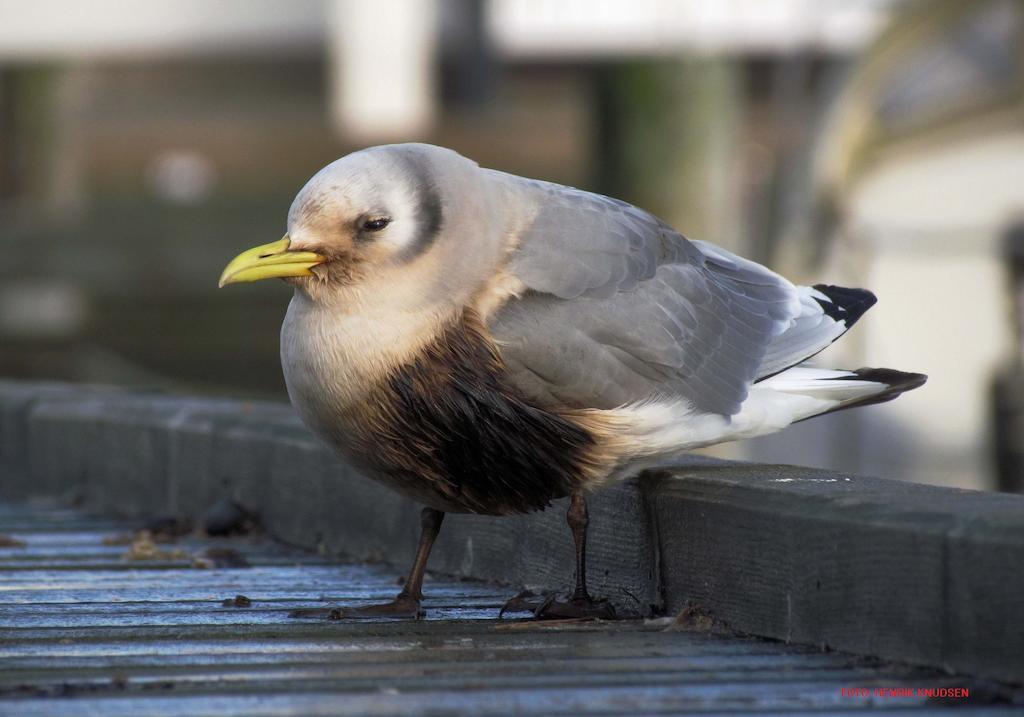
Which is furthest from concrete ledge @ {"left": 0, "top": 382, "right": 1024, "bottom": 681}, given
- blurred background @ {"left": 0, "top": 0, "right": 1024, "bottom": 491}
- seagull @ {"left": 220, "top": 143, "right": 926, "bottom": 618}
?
blurred background @ {"left": 0, "top": 0, "right": 1024, "bottom": 491}

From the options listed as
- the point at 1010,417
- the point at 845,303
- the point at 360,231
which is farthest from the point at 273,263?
the point at 1010,417

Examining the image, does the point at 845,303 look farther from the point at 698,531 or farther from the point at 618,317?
the point at 698,531

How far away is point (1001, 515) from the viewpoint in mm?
3584

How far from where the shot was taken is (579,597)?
436 centimetres

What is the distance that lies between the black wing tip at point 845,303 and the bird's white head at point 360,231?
1.33 m

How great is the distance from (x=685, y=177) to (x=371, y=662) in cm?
729

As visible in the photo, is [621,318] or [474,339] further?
[621,318]

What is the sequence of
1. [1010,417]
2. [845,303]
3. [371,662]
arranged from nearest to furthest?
1. [371,662]
2. [845,303]
3. [1010,417]

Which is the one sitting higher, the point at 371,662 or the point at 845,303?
the point at 845,303

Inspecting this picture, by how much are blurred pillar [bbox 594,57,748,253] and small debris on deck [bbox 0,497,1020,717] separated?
5994 mm

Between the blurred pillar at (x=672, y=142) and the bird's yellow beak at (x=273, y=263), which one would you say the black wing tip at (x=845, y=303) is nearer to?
the bird's yellow beak at (x=273, y=263)

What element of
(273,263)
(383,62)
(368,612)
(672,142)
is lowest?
(368,612)

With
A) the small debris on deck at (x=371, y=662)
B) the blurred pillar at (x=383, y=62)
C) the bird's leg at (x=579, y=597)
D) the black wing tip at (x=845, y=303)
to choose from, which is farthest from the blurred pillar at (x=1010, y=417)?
the bird's leg at (x=579, y=597)

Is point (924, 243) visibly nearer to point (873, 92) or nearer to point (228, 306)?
point (873, 92)
